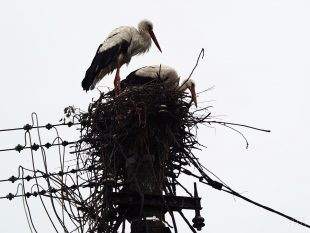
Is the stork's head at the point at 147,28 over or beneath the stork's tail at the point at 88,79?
over

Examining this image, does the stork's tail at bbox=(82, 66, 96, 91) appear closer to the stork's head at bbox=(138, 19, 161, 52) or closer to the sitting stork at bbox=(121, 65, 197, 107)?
the sitting stork at bbox=(121, 65, 197, 107)

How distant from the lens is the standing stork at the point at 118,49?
830 centimetres

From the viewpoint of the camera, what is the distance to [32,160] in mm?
4863

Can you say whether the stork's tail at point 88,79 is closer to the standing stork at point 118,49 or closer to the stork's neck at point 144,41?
the standing stork at point 118,49

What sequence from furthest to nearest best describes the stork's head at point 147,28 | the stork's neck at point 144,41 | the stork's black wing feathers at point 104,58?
the stork's head at point 147,28 < the stork's neck at point 144,41 < the stork's black wing feathers at point 104,58

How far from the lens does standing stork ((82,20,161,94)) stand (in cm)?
830

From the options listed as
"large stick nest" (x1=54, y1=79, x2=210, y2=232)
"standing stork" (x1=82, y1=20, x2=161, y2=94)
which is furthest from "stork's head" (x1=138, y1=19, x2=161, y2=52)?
"large stick nest" (x1=54, y1=79, x2=210, y2=232)

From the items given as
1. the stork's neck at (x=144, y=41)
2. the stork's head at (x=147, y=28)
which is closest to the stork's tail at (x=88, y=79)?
the stork's neck at (x=144, y=41)

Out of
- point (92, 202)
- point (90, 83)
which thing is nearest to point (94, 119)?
point (92, 202)

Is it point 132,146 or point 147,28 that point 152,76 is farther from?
point 132,146

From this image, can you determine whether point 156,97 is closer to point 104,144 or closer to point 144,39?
point 104,144

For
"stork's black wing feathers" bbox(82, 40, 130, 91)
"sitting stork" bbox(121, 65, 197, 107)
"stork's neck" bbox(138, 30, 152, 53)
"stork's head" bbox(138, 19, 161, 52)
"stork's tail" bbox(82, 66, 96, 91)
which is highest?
"stork's head" bbox(138, 19, 161, 52)

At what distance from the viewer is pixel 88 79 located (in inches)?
317

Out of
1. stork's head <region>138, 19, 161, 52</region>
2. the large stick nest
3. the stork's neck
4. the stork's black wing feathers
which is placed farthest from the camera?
stork's head <region>138, 19, 161, 52</region>
